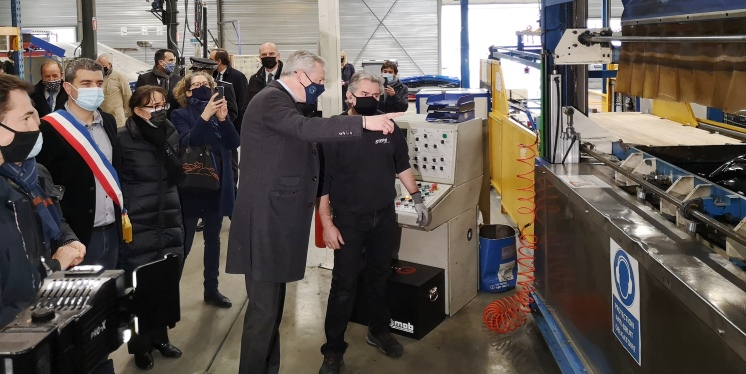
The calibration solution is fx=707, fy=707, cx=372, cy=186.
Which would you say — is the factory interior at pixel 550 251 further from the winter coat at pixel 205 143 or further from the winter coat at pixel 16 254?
the winter coat at pixel 205 143

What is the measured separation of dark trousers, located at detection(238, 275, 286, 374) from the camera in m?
3.46

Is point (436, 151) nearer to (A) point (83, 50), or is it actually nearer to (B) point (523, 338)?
(B) point (523, 338)

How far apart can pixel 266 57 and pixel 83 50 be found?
11.8 feet

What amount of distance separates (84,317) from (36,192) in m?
0.74

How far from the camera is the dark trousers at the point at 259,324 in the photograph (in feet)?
11.3

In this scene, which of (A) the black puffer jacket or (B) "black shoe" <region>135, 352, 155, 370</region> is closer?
(A) the black puffer jacket

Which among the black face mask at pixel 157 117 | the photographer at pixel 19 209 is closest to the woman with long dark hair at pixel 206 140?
the black face mask at pixel 157 117

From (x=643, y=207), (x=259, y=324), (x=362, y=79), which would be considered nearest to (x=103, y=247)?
(x=259, y=324)

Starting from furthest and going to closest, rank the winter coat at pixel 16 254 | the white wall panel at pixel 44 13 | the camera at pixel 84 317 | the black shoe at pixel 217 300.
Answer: the white wall panel at pixel 44 13
the black shoe at pixel 217 300
the winter coat at pixel 16 254
the camera at pixel 84 317

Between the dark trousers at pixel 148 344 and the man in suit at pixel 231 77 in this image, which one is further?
the man in suit at pixel 231 77

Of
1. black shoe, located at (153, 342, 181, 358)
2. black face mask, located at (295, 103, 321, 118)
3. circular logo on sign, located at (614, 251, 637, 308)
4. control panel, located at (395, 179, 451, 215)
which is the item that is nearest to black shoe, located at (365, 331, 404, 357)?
control panel, located at (395, 179, 451, 215)

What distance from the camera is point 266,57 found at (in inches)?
278

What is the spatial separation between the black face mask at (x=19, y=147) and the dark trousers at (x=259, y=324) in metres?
1.41

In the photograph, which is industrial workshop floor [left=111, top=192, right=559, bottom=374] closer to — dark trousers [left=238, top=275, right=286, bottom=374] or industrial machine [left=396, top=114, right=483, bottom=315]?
industrial machine [left=396, top=114, right=483, bottom=315]
